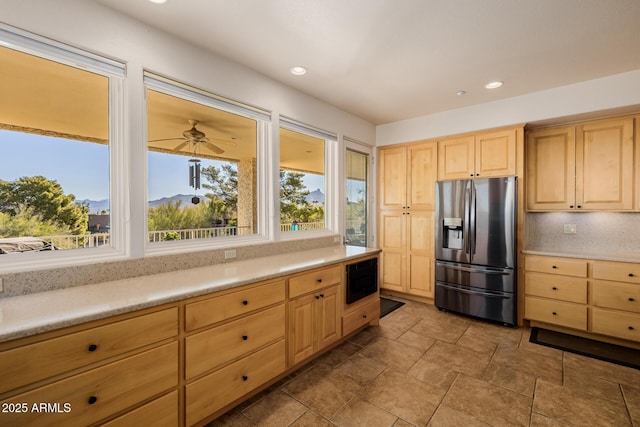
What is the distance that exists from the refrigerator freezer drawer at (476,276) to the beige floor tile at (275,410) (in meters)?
2.39

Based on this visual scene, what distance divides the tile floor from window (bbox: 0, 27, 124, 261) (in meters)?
1.54

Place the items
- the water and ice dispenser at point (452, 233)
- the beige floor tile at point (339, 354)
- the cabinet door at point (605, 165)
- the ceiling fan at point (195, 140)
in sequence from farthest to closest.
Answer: the water and ice dispenser at point (452, 233) → the cabinet door at point (605, 165) → the beige floor tile at point (339, 354) → the ceiling fan at point (195, 140)

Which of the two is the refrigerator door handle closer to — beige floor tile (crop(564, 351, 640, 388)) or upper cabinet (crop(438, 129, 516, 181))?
upper cabinet (crop(438, 129, 516, 181))

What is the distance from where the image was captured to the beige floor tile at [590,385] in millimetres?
2014

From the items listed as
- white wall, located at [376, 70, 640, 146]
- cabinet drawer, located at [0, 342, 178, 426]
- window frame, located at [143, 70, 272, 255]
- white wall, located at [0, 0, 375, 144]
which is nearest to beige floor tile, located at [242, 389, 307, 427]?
cabinet drawer, located at [0, 342, 178, 426]

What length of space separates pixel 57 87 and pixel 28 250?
104 cm

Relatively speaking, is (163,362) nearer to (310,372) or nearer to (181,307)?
(181,307)

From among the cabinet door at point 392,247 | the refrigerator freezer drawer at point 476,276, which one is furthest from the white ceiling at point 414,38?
the refrigerator freezer drawer at point 476,276

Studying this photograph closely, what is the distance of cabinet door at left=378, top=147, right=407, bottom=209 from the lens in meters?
4.11

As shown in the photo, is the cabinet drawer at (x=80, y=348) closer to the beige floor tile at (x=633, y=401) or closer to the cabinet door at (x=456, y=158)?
the beige floor tile at (x=633, y=401)

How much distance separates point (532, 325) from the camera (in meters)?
3.19

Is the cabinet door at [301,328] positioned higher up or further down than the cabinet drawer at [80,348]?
further down

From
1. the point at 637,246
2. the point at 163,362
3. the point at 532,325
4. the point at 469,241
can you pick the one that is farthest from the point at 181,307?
the point at 637,246

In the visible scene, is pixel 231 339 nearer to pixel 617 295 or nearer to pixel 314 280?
pixel 314 280
